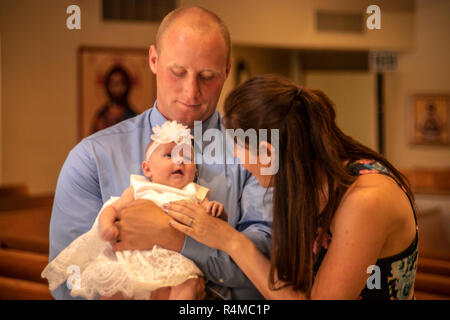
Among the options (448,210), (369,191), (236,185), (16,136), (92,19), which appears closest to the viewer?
(369,191)

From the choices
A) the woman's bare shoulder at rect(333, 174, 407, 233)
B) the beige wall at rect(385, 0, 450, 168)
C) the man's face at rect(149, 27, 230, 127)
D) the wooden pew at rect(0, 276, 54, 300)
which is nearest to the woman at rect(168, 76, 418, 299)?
the woman's bare shoulder at rect(333, 174, 407, 233)

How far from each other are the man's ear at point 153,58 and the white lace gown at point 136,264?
0.31 metres

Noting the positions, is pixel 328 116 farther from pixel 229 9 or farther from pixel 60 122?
pixel 60 122

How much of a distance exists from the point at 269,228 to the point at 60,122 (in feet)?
2.48

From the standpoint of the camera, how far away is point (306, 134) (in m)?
1.27

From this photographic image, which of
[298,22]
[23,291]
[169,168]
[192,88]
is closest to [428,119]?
[298,22]

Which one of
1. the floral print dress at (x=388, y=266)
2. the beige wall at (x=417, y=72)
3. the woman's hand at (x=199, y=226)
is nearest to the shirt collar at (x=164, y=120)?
the woman's hand at (x=199, y=226)

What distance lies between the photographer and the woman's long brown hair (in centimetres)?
125

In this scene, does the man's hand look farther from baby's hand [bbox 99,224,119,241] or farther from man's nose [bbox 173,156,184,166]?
man's nose [bbox 173,156,184,166]

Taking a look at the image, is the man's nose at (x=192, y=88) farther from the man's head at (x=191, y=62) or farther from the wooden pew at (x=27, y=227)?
the wooden pew at (x=27, y=227)

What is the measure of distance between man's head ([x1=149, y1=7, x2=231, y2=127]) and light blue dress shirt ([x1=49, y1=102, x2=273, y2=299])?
5 centimetres

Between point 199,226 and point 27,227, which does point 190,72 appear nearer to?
point 199,226

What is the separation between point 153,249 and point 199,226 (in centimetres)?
13
